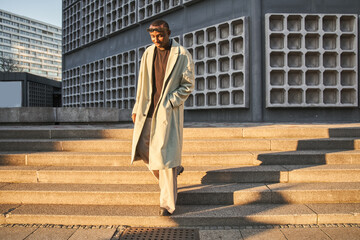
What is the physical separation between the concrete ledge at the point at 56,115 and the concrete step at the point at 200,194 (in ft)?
14.5

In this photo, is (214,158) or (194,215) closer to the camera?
(194,215)

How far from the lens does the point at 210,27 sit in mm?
10383

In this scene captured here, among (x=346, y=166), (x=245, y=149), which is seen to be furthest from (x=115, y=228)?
(x=346, y=166)

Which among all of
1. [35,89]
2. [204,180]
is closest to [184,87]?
[204,180]

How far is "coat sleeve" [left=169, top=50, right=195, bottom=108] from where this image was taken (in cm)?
306

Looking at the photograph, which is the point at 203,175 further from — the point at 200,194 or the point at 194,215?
the point at 194,215

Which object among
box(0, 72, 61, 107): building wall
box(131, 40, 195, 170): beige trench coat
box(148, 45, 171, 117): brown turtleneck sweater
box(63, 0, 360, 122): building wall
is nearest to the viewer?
box(131, 40, 195, 170): beige trench coat

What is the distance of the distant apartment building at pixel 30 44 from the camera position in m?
73.5

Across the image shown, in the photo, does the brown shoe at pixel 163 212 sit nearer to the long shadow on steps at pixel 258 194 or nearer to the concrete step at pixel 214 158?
the long shadow on steps at pixel 258 194

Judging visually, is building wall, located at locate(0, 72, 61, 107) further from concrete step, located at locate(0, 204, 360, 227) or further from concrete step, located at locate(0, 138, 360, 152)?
concrete step, located at locate(0, 204, 360, 227)

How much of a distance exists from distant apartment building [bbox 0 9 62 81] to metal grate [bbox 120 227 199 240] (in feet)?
248

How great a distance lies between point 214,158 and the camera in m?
4.53

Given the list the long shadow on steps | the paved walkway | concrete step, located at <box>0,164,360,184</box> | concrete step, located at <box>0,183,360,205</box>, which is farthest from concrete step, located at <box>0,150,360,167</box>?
the paved walkway

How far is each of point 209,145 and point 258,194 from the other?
1.52 metres
